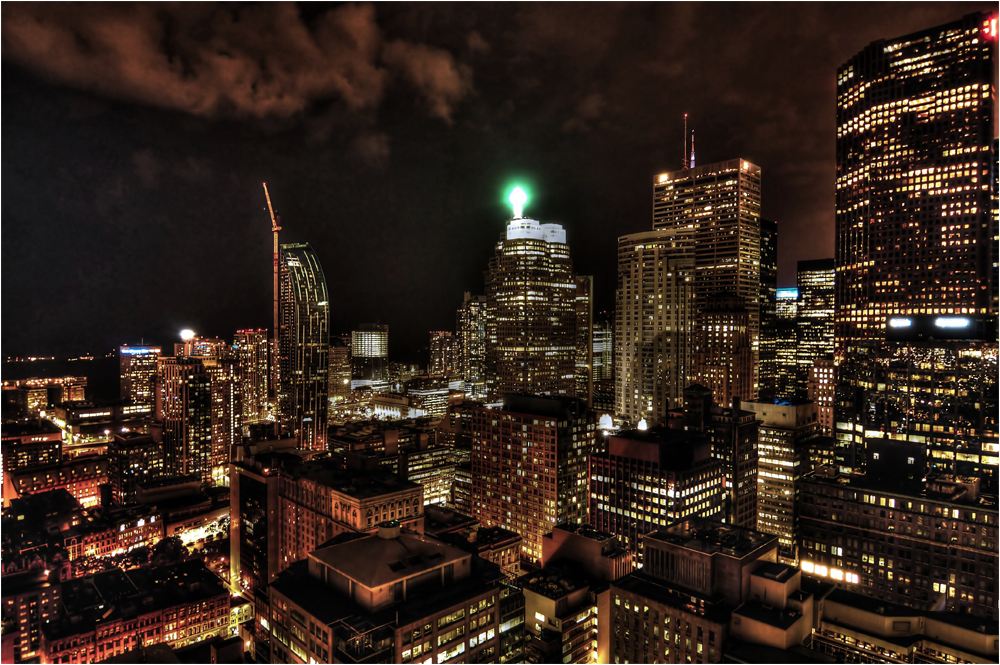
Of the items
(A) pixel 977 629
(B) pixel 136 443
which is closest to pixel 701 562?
(A) pixel 977 629

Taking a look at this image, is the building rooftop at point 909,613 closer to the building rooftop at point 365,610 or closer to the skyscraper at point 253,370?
the building rooftop at point 365,610

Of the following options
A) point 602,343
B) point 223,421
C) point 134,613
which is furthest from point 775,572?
point 602,343

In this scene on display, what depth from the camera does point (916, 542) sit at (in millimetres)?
33531

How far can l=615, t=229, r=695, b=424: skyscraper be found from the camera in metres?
69.6

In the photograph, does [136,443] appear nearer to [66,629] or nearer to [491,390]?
[66,629]

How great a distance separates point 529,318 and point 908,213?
4645 centimetres

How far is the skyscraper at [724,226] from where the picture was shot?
8038cm

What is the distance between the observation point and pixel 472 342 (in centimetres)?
11125

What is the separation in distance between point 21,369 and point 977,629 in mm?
91230

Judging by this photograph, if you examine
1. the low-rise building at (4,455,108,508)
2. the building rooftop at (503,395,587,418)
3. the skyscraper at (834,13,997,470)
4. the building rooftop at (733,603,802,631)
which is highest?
the skyscraper at (834,13,997,470)

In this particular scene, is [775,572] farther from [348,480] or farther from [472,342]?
[472,342]

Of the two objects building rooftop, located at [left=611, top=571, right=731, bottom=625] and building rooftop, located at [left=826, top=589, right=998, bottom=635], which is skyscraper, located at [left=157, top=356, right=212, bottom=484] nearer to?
building rooftop, located at [left=611, top=571, right=731, bottom=625]

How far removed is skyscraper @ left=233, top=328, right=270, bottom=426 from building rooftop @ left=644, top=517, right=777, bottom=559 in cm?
7662

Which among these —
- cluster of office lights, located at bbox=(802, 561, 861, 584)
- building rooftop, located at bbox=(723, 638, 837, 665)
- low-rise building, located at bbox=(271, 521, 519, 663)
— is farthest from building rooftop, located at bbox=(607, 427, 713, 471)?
low-rise building, located at bbox=(271, 521, 519, 663)
